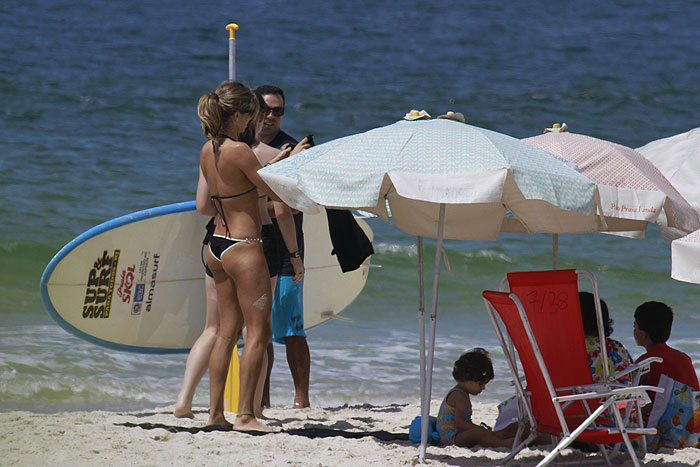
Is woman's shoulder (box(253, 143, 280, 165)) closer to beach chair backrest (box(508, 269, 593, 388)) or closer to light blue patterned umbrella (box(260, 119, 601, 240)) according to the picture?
light blue patterned umbrella (box(260, 119, 601, 240))

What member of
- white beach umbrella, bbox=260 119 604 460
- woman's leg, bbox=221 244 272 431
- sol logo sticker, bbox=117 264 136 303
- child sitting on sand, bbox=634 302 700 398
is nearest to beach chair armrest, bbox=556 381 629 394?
child sitting on sand, bbox=634 302 700 398

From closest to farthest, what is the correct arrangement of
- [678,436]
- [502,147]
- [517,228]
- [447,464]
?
[502,147]
[447,464]
[678,436]
[517,228]

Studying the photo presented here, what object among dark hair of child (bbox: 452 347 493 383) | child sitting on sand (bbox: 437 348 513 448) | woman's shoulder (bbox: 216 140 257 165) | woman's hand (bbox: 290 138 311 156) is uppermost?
woman's hand (bbox: 290 138 311 156)

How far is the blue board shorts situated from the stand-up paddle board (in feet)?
2.01

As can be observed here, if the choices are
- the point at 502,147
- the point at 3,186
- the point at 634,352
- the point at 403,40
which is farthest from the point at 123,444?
the point at 403,40

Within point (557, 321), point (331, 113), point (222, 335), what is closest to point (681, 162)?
point (557, 321)

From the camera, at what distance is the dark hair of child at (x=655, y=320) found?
4035 mm

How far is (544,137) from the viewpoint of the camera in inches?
174

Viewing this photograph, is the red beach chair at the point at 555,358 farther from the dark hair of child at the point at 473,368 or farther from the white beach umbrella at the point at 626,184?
the white beach umbrella at the point at 626,184

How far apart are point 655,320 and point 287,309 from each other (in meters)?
1.93

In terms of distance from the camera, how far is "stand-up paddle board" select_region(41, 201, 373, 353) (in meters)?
4.80

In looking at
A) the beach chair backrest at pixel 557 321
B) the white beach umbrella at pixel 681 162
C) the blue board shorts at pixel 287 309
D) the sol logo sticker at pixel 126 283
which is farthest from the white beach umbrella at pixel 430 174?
the sol logo sticker at pixel 126 283

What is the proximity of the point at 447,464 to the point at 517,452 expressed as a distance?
1.02 ft

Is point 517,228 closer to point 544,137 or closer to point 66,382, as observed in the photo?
point 544,137
